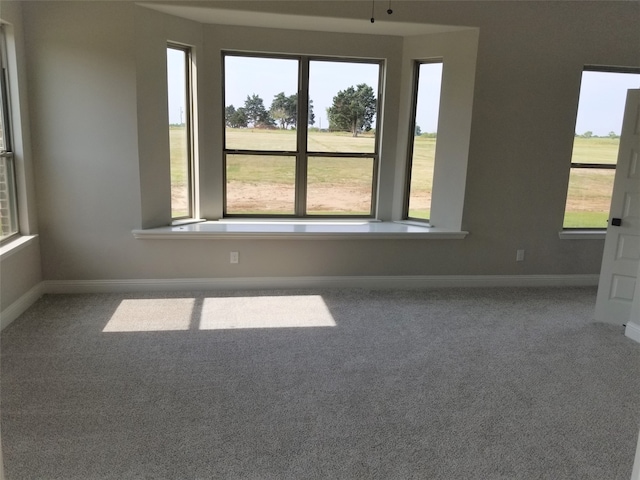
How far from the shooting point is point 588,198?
4930mm

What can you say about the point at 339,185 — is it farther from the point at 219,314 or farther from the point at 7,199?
the point at 7,199

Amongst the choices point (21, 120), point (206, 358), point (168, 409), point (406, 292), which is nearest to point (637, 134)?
point (406, 292)

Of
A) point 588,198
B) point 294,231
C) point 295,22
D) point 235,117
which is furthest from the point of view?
point 588,198

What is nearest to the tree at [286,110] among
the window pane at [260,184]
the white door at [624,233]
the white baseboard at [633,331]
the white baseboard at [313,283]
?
the window pane at [260,184]

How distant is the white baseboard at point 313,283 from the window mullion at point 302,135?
0.81m

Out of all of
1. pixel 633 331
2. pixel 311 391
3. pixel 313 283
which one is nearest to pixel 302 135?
pixel 313 283

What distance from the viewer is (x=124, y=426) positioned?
2.38 m

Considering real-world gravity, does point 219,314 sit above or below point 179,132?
below

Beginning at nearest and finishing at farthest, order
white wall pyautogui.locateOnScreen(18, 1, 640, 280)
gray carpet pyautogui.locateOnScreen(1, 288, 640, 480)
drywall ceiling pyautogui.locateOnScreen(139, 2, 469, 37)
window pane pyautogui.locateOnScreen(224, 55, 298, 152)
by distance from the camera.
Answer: gray carpet pyautogui.locateOnScreen(1, 288, 640, 480) < white wall pyautogui.locateOnScreen(18, 1, 640, 280) < drywall ceiling pyautogui.locateOnScreen(139, 2, 469, 37) < window pane pyautogui.locateOnScreen(224, 55, 298, 152)

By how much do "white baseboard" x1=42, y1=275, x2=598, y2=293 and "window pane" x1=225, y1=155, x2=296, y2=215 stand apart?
78cm

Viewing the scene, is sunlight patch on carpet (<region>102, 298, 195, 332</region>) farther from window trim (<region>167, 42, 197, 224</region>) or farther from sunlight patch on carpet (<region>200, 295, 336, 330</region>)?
window trim (<region>167, 42, 197, 224</region>)

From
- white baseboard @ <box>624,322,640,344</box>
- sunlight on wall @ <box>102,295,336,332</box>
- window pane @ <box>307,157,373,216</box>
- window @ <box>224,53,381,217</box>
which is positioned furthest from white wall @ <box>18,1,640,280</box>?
white baseboard @ <box>624,322,640,344</box>

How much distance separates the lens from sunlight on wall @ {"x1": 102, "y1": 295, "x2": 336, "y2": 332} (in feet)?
11.9

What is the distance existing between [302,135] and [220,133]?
0.80 metres
